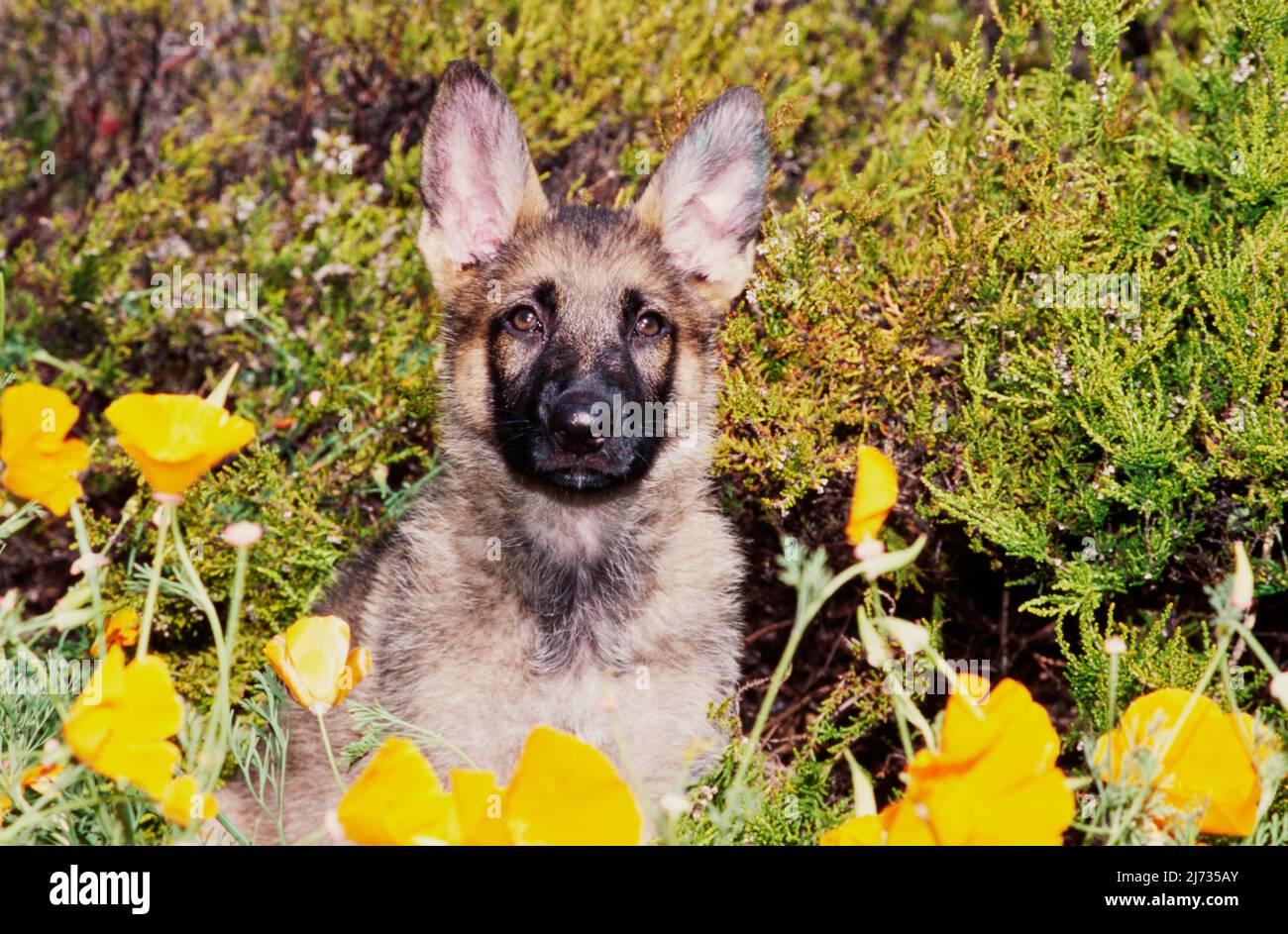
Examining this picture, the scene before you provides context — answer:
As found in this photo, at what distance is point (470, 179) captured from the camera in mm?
3643

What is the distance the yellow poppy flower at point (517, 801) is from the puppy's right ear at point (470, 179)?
2364 mm

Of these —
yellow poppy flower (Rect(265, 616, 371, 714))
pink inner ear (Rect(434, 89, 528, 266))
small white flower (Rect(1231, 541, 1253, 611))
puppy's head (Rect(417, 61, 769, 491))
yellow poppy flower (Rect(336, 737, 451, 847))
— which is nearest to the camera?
yellow poppy flower (Rect(336, 737, 451, 847))

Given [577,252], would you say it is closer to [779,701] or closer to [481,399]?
[481,399]

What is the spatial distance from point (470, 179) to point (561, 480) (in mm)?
1039

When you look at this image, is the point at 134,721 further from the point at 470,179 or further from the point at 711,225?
the point at 711,225

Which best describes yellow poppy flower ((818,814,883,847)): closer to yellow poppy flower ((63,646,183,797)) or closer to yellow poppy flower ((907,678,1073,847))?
yellow poppy flower ((907,678,1073,847))

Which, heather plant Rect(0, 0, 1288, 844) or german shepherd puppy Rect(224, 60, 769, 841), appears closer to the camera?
heather plant Rect(0, 0, 1288, 844)

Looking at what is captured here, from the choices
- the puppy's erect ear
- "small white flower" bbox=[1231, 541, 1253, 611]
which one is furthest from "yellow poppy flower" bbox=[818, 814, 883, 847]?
the puppy's erect ear

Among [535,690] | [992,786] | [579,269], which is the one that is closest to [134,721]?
[992,786]

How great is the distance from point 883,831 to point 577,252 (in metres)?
Result: 2.26

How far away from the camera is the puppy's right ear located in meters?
3.44

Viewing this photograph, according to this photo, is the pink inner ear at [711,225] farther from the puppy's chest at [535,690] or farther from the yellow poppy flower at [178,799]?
Result: the yellow poppy flower at [178,799]

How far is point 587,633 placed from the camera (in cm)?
316
